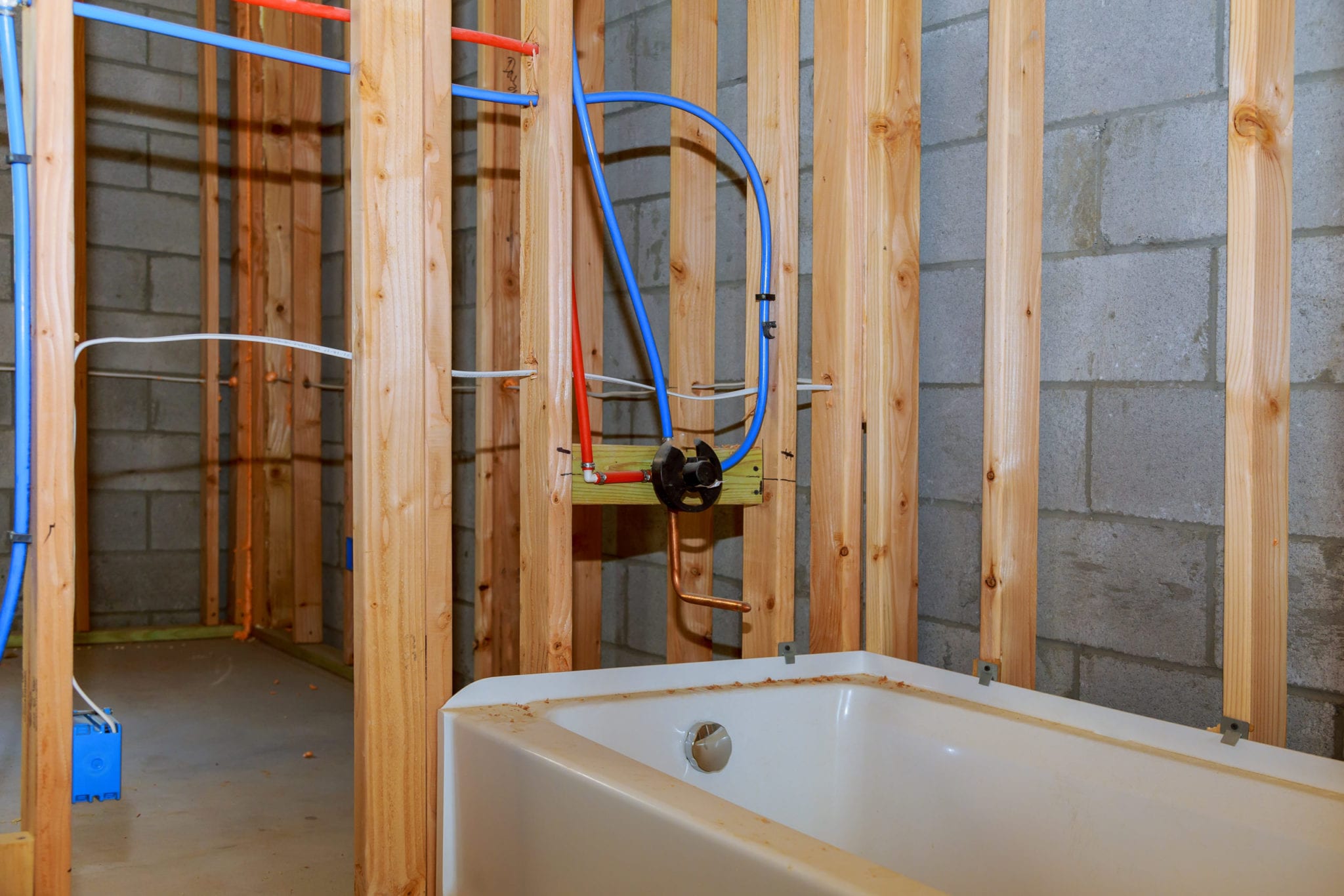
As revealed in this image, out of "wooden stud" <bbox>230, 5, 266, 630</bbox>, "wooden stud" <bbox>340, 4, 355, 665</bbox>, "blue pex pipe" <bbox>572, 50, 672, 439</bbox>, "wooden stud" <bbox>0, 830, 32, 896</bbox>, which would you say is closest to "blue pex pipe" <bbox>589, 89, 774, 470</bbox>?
"blue pex pipe" <bbox>572, 50, 672, 439</bbox>

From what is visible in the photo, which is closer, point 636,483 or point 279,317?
point 636,483

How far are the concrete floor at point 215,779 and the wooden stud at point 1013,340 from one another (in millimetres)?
1203

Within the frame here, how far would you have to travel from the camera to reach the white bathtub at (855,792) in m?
1.14

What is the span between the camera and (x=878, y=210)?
1982 millimetres

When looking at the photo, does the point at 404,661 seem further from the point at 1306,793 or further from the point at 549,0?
the point at 1306,793

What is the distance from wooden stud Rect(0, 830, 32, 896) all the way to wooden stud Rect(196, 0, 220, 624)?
9.53 ft

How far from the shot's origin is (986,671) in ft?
5.65

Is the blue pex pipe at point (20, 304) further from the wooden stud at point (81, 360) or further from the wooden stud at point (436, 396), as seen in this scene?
the wooden stud at point (81, 360)

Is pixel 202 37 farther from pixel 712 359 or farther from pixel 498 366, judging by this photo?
pixel 498 366

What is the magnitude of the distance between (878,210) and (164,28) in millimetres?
1155

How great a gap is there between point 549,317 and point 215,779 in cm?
150

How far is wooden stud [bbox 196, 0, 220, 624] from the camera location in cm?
403

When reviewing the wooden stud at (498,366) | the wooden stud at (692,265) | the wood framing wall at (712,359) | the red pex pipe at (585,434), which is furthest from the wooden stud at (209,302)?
the red pex pipe at (585,434)

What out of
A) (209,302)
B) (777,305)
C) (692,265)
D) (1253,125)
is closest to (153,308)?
(209,302)
